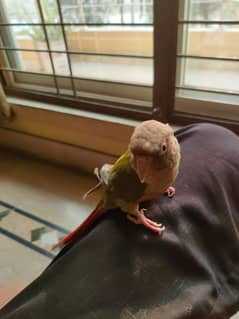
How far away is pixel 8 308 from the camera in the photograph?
0.50m

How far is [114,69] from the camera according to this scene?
1.28 meters

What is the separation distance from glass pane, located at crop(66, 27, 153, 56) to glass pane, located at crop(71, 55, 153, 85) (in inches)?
1.7

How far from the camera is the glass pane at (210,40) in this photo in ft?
3.17

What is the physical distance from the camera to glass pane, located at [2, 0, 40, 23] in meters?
1.27

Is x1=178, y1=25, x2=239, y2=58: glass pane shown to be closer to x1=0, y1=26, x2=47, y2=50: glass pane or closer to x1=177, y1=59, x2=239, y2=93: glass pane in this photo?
x1=177, y1=59, x2=239, y2=93: glass pane

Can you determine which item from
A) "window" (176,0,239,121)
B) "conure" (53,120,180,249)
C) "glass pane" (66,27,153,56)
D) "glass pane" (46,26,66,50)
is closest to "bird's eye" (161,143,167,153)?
"conure" (53,120,180,249)

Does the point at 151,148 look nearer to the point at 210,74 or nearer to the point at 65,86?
the point at 210,74

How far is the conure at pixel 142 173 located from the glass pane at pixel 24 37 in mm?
1030

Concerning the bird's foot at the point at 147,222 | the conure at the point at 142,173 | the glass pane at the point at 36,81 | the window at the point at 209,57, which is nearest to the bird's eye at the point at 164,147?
the conure at the point at 142,173

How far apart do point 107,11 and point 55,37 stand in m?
0.32

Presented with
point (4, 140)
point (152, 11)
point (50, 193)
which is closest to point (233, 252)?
point (152, 11)

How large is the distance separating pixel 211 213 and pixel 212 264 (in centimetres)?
11

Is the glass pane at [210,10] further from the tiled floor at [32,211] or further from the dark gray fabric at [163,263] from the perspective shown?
the tiled floor at [32,211]

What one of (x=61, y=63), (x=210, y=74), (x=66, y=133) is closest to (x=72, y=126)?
(x=66, y=133)
